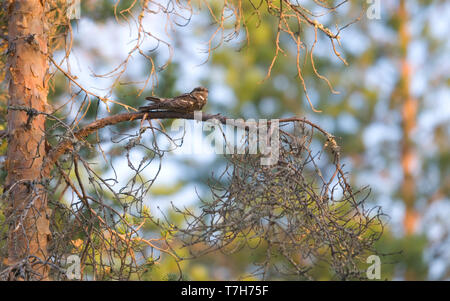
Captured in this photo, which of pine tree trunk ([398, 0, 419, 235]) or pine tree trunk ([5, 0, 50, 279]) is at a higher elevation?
pine tree trunk ([398, 0, 419, 235])

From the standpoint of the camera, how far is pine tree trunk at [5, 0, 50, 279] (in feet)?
10.8

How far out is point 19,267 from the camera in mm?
2715

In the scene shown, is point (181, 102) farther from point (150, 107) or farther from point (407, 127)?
point (407, 127)

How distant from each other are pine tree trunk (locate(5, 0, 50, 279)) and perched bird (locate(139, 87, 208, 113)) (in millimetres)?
676

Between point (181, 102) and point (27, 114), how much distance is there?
2.94 feet

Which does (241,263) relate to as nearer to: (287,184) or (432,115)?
(432,115)

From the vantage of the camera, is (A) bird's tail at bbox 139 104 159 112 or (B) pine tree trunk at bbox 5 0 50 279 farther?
(A) bird's tail at bbox 139 104 159 112

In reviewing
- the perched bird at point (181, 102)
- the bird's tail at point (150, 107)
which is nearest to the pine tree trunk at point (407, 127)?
the perched bird at point (181, 102)

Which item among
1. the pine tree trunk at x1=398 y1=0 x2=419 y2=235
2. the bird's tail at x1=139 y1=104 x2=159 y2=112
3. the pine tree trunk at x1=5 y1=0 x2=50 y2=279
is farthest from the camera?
the pine tree trunk at x1=398 y1=0 x2=419 y2=235

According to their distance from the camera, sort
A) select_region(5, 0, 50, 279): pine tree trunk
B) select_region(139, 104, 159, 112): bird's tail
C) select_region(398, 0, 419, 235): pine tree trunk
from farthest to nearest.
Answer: select_region(398, 0, 419, 235): pine tree trunk
select_region(139, 104, 159, 112): bird's tail
select_region(5, 0, 50, 279): pine tree trunk

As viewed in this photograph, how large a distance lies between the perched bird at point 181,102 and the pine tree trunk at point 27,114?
26.6 inches

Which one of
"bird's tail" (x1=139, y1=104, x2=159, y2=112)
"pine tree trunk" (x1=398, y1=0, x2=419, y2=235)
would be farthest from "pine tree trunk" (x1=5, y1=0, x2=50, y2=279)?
"pine tree trunk" (x1=398, y1=0, x2=419, y2=235)

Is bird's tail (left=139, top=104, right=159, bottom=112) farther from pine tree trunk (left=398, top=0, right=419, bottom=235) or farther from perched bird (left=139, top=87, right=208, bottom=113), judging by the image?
pine tree trunk (left=398, top=0, right=419, bottom=235)
